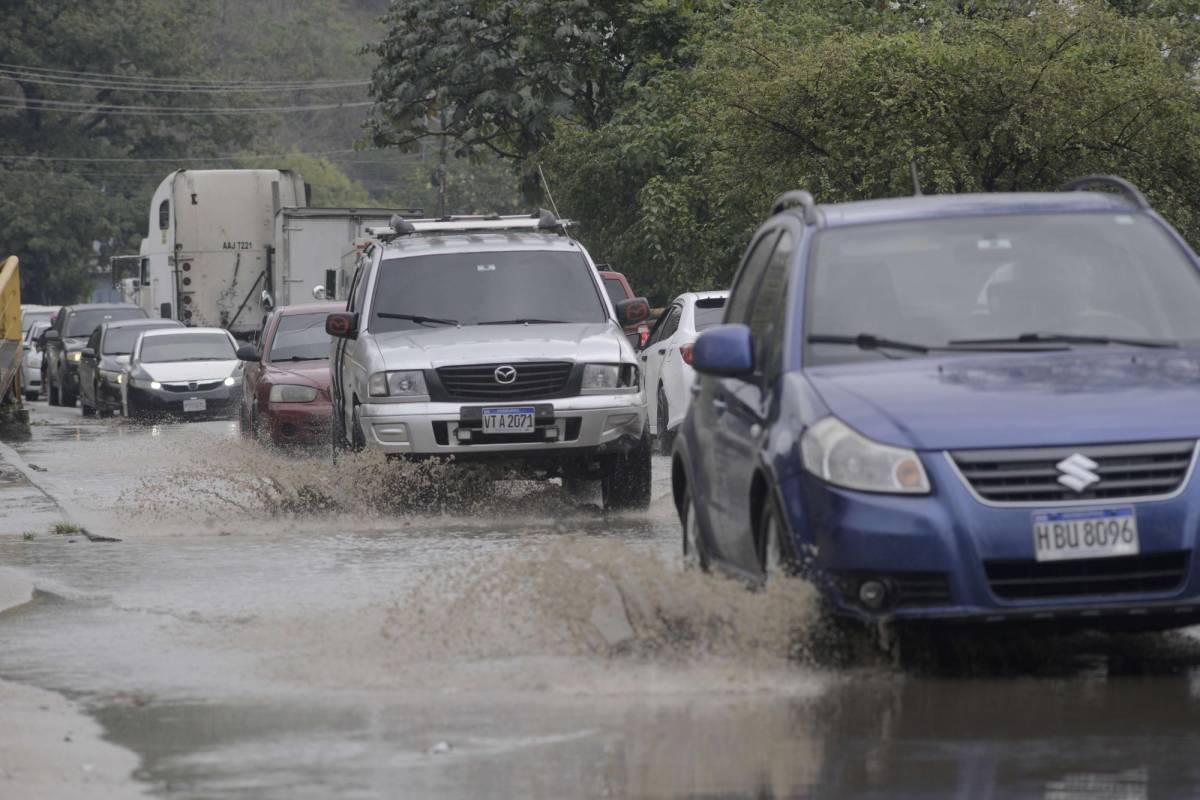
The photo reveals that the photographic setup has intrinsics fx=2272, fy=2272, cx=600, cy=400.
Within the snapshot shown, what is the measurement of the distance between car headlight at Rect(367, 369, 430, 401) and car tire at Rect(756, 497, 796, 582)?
6.86 metres

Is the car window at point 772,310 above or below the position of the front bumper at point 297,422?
above

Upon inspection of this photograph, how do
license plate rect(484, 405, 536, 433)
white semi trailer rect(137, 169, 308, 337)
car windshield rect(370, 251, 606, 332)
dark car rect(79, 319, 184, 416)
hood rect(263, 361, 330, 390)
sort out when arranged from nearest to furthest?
license plate rect(484, 405, 536, 433)
car windshield rect(370, 251, 606, 332)
hood rect(263, 361, 330, 390)
dark car rect(79, 319, 184, 416)
white semi trailer rect(137, 169, 308, 337)

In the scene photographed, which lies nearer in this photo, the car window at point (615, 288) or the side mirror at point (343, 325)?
the side mirror at point (343, 325)

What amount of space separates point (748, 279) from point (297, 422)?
42.0 ft

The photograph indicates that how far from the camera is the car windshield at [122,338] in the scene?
121ft

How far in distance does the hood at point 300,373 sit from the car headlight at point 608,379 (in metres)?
7.30

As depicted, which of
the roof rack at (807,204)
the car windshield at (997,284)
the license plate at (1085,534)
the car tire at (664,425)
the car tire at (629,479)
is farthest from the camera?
the car tire at (664,425)

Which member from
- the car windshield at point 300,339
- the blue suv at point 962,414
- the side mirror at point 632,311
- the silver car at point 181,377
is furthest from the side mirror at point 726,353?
the silver car at point 181,377

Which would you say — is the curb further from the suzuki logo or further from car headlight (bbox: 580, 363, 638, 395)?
the suzuki logo

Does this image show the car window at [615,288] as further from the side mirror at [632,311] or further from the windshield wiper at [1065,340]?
the windshield wiper at [1065,340]

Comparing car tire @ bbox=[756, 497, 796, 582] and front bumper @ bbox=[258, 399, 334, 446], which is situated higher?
car tire @ bbox=[756, 497, 796, 582]

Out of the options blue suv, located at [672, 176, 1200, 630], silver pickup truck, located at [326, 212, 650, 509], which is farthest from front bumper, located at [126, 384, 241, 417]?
blue suv, located at [672, 176, 1200, 630]

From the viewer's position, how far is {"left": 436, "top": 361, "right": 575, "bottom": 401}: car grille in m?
14.5

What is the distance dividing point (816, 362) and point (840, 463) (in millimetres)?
787
